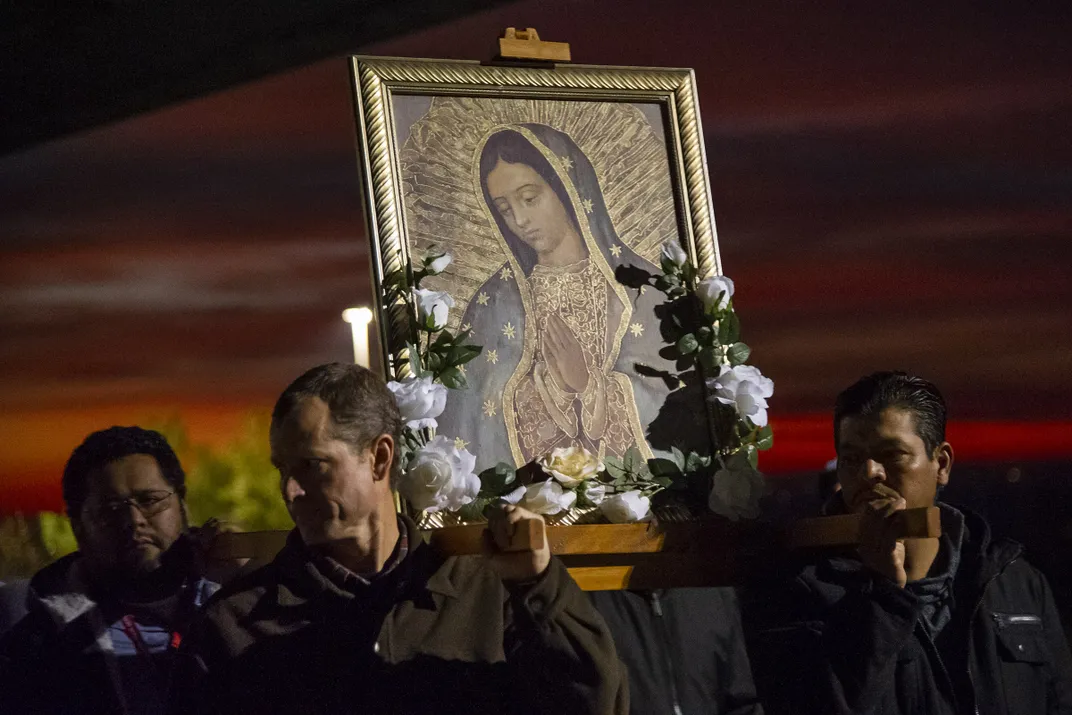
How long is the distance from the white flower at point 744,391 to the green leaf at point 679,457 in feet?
0.42

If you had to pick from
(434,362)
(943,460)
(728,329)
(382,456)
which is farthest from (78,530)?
(943,460)

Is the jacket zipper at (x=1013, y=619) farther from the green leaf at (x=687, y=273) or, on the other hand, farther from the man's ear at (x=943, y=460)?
the green leaf at (x=687, y=273)

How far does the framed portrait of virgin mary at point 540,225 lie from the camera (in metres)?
2.52

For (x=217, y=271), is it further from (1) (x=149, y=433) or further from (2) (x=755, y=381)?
(2) (x=755, y=381)

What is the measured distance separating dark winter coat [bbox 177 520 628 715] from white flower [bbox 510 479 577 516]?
213 mm

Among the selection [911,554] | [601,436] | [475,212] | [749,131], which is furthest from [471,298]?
[749,131]

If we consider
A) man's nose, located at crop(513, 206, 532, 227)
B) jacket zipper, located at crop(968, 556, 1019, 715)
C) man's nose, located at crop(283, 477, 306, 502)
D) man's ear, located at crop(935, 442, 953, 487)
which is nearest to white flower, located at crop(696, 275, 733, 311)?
man's nose, located at crop(513, 206, 532, 227)

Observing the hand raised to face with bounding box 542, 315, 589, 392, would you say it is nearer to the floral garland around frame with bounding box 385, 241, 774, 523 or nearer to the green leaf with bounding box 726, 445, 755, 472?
the floral garland around frame with bounding box 385, 241, 774, 523

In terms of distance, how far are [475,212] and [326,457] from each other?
2.13 ft

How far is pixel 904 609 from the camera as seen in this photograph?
2299 millimetres

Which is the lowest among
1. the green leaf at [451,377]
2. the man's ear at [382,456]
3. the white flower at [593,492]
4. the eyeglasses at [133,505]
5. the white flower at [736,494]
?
the white flower at [736,494]

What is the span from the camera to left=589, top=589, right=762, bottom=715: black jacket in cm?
243

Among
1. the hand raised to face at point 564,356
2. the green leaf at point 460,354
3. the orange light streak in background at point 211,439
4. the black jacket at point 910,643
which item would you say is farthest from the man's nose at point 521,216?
the orange light streak in background at point 211,439

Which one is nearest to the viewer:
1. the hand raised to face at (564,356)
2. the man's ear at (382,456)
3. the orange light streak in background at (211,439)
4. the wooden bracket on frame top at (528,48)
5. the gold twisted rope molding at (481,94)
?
the man's ear at (382,456)
